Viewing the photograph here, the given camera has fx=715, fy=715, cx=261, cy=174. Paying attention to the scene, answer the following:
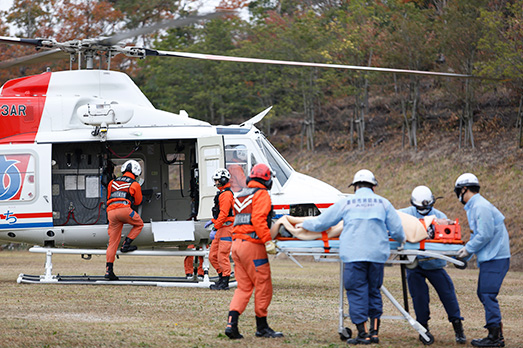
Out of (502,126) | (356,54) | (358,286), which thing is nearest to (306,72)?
(356,54)

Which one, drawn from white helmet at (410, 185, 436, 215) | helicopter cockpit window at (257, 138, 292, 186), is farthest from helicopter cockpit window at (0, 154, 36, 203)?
white helmet at (410, 185, 436, 215)

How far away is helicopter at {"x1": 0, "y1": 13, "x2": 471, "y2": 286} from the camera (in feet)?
43.9

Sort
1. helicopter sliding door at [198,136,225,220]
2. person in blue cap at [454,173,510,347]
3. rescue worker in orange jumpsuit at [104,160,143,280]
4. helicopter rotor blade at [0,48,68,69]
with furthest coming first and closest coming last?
1. helicopter sliding door at [198,136,225,220]
2. rescue worker in orange jumpsuit at [104,160,143,280]
3. helicopter rotor blade at [0,48,68,69]
4. person in blue cap at [454,173,510,347]

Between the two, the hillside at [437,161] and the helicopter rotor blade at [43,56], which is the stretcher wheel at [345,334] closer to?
the helicopter rotor blade at [43,56]

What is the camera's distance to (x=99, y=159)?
556 inches

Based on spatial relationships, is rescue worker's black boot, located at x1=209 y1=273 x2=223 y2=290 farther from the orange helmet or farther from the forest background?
the forest background

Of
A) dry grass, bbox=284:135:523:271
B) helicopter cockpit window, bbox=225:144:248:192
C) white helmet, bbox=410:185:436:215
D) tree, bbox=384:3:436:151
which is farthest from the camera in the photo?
tree, bbox=384:3:436:151

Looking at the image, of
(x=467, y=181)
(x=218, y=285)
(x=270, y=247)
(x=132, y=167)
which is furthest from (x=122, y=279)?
(x=467, y=181)

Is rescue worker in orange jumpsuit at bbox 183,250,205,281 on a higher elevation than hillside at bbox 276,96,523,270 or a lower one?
lower

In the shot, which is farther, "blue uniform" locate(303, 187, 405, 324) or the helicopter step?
the helicopter step

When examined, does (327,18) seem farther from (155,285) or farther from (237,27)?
(155,285)

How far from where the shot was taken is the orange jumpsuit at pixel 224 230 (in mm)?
12516

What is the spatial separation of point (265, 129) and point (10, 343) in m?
32.1

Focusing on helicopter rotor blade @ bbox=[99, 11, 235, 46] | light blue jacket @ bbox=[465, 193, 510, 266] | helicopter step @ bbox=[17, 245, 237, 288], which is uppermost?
helicopter rotor blade @ bbox=[99, 11, 235, 46]
